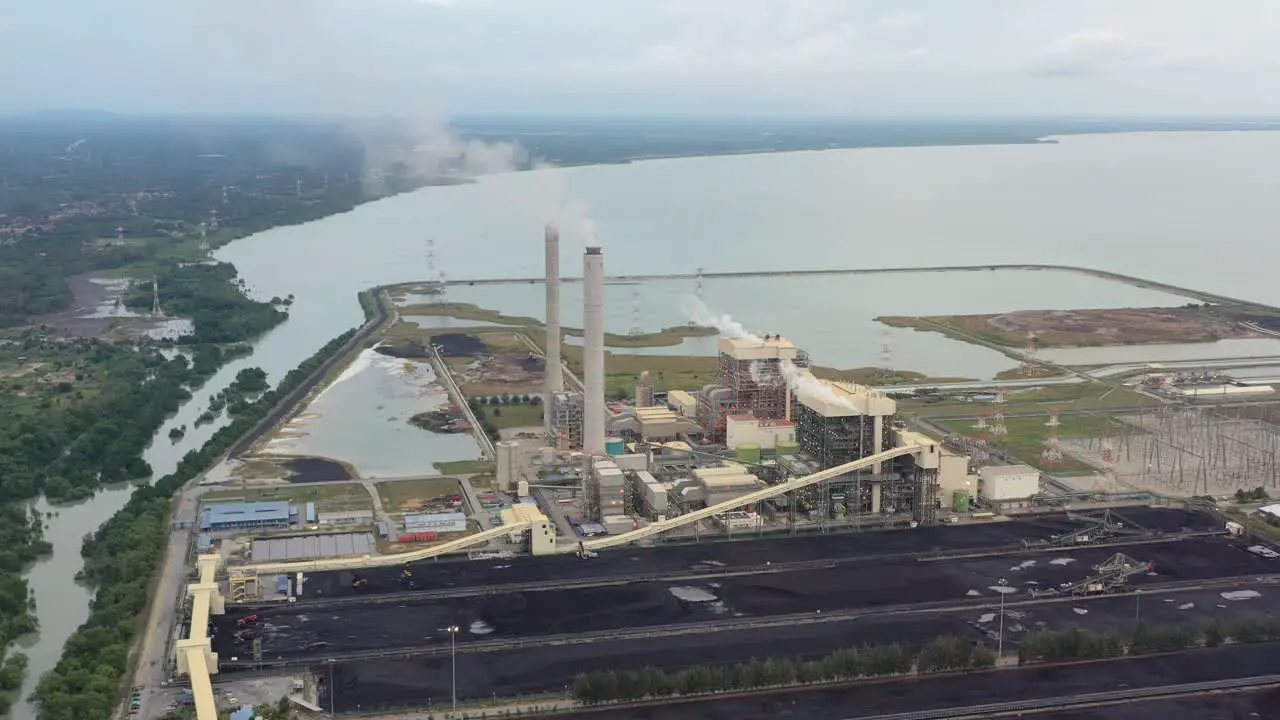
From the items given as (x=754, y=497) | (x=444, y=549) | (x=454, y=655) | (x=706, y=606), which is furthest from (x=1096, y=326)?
(x=454, y=655)

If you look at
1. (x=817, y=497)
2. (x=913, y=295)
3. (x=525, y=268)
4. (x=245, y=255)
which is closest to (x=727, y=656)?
(x=817, y=497)

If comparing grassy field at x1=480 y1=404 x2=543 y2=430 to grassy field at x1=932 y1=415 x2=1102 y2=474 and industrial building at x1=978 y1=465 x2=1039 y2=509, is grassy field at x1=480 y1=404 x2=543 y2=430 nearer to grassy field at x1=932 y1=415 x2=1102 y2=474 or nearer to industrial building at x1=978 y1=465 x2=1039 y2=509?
grassy field at x1=932 y1=415 x2=1102 y2=474

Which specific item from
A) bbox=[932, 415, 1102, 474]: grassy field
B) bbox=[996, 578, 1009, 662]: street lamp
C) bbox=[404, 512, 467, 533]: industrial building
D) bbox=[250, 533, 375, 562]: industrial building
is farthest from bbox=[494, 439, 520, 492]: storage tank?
bbox=[932, 415, 1102, 474]: grassy field

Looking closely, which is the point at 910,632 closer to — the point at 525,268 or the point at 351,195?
the point at 525,268

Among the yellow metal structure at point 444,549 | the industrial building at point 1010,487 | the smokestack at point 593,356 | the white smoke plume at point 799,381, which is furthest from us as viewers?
the smokestack at point 593,356

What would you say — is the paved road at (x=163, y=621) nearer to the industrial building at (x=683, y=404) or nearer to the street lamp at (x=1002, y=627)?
the street lamp at (x=1002, y=627)

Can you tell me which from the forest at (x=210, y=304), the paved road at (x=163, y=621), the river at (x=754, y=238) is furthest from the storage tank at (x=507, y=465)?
the forest at (x=210, y=304)
